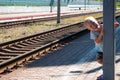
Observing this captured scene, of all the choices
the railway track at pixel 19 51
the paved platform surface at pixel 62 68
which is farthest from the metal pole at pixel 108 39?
the railway track at pixel 19 51

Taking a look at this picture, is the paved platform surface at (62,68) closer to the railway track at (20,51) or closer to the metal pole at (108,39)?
the railway track at (20,51)

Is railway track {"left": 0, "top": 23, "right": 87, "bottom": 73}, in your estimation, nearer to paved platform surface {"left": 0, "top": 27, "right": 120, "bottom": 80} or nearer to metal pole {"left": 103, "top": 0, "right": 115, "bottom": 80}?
paved platform surface {"left": 0, "top": 27, "right": 120, "bottom": 80}

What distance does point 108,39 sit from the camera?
5688mm

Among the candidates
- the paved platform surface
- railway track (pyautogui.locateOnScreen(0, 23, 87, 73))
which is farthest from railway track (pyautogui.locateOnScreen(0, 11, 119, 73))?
the paved platform surface

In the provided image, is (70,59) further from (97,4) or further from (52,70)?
(97,4)

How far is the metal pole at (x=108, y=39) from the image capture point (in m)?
5.57

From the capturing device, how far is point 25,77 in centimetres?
786

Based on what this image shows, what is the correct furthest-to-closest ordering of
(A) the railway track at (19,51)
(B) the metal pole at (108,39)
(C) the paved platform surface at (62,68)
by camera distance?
(A) the railway track at (19,51) < (C) the paved platform surface at (62,68) < (B) the metal pole at (108,39)

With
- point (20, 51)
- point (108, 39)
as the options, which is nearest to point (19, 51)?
point (20, 51)

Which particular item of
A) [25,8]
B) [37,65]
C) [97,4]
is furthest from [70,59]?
Answer: [97,4]

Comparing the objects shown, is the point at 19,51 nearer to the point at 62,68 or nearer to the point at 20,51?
the point at 20,51

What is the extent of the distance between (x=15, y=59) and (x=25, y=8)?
5631 cm

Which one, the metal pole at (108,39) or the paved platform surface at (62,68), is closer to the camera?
the metal pole at (108,39)

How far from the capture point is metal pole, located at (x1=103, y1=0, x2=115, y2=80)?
5575 millimetres
